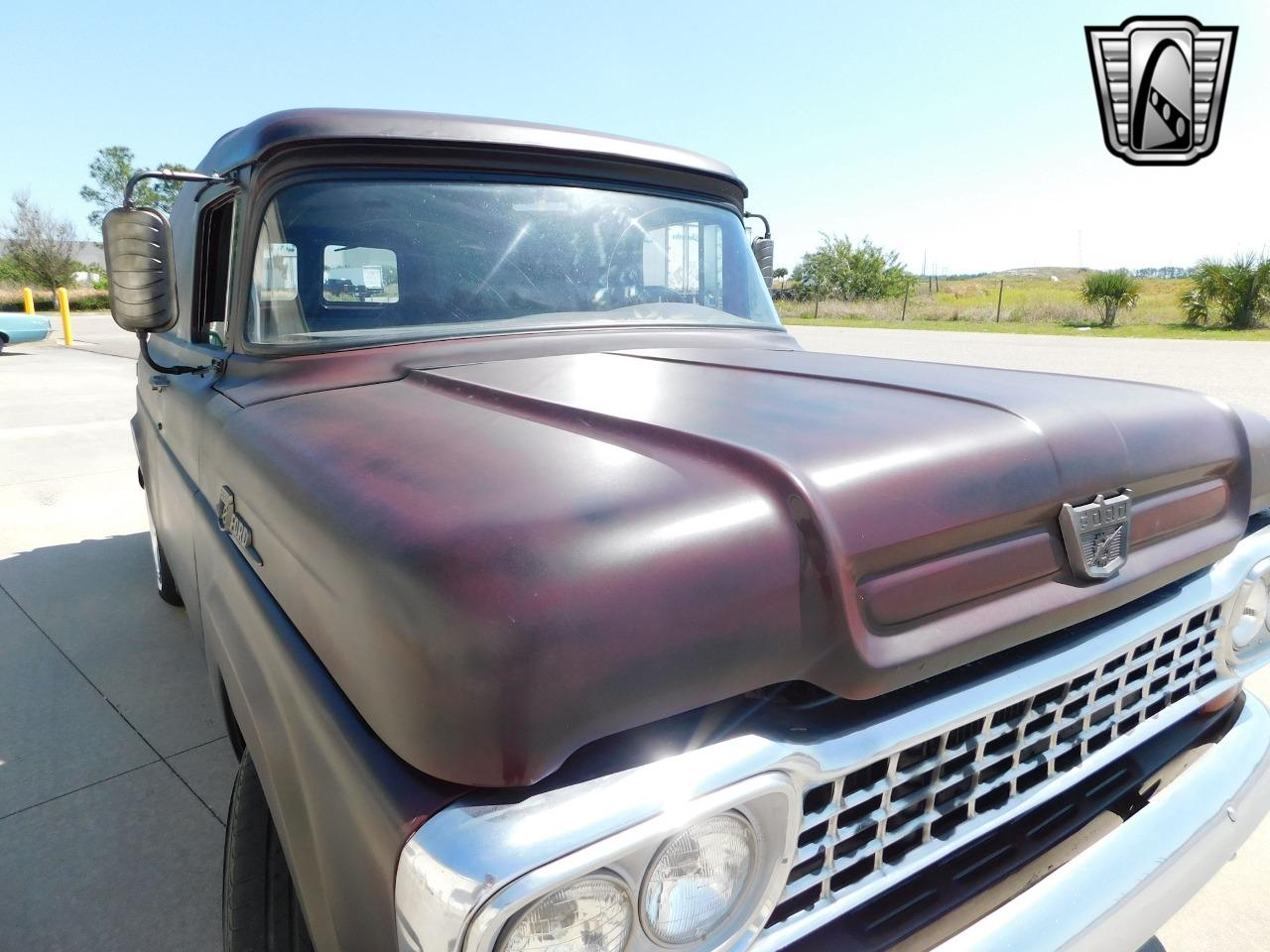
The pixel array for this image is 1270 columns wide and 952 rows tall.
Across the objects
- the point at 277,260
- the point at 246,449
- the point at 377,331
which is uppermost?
the point at 277,260

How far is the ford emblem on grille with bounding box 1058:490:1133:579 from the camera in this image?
4.37 ft

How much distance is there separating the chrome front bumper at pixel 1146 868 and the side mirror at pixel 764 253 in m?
2.25

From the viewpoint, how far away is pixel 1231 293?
24.2 metres

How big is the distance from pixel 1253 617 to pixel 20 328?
66.6 feet

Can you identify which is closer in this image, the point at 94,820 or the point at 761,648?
the point at 761,648

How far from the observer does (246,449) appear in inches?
68.1

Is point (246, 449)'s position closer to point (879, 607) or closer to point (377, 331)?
point (377, 331)

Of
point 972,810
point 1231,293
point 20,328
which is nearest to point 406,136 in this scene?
point 972,810

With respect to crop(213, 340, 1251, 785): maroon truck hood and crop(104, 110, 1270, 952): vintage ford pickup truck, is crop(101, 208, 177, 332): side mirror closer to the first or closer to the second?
crop(104, 110, 1270, 952): vintage ford pickup truck

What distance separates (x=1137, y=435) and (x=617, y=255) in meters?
1.57

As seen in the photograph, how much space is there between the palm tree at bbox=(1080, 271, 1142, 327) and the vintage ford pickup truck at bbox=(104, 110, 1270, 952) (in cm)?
2886

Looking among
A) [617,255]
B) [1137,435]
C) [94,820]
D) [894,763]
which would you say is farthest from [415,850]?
[94,820]

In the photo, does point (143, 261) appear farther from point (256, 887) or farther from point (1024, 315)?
point (1024, 315)

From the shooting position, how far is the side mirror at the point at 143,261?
2229 millimetres
